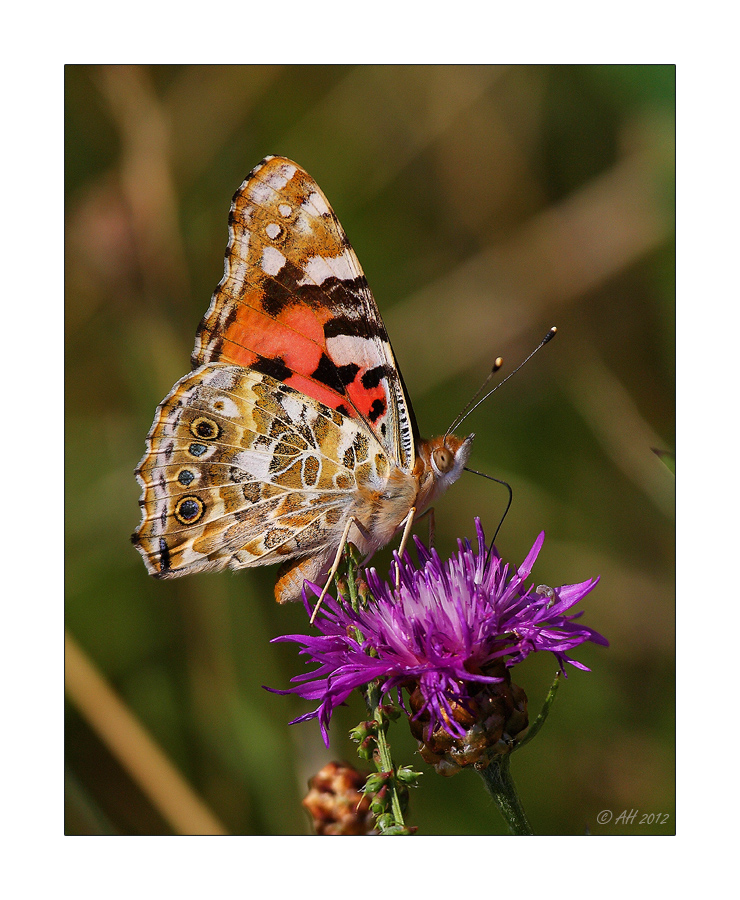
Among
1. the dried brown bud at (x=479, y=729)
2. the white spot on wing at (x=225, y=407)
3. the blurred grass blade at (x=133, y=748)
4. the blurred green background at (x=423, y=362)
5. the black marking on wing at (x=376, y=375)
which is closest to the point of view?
the dried brown bud at (x=479, y=729)

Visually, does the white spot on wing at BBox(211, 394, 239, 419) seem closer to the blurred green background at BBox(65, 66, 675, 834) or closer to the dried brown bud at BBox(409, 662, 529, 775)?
the blurred green background at BBox(65, 66, 675, 834)

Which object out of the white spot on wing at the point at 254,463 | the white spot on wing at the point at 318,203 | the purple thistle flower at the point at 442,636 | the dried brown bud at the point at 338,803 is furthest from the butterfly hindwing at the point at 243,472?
the dried brown bud at the point at 338,803

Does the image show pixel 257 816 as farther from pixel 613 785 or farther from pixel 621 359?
pixel 621 359

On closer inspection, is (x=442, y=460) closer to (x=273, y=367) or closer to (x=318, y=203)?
(x=273, y=367)

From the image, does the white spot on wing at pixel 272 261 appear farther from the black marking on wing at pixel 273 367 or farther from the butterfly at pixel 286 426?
the black marking on wing at pixel 273 367
